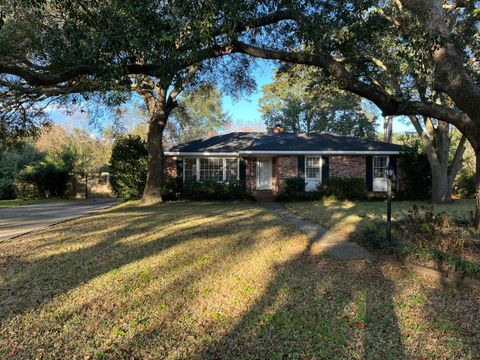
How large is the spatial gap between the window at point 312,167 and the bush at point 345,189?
118 cm

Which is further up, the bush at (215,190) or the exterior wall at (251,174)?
the exterior wall at (251,174)

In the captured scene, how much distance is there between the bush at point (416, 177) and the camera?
17906mm

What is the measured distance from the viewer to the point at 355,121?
111 feet

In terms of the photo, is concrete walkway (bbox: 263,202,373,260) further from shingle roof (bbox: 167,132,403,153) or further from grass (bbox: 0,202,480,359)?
shingle roof (bbox: 167,132,403,153)

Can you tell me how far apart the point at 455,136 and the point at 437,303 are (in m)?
31.7

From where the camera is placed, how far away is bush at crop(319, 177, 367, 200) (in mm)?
17234

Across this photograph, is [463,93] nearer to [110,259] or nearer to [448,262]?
[448,262]

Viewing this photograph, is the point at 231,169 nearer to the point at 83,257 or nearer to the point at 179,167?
the point at 179,167

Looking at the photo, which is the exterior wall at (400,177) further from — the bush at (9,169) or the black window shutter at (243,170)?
the bush at (9,169)

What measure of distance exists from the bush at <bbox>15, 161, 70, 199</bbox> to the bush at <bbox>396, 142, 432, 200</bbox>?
20.8 m

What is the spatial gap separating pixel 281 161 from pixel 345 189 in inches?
144

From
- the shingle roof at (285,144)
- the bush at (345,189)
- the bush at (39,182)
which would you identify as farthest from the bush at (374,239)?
the bush at (39,182)

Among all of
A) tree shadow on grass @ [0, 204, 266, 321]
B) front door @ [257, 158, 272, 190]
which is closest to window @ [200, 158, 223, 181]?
front door @ [257, 158, 272, 190]

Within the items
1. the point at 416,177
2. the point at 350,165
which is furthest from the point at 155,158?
the point at 416,177
